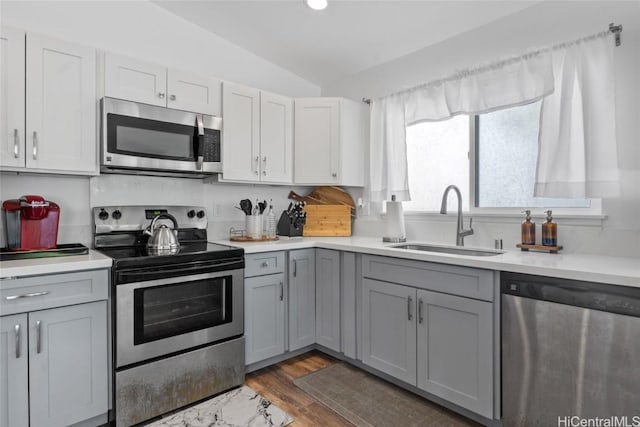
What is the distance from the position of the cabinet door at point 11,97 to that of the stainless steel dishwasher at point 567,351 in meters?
2.57

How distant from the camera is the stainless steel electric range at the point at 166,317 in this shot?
6.07ft

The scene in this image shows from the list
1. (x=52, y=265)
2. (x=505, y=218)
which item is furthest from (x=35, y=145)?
(x=505, y=218)

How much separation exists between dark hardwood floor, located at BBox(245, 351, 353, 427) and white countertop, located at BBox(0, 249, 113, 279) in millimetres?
1207

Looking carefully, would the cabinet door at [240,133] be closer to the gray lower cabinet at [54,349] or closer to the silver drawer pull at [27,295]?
the gray lower cabinet at [54,349]

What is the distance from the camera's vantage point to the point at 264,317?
8.08 feet

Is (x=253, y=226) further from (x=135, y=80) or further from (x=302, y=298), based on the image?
(x=135, y=80)

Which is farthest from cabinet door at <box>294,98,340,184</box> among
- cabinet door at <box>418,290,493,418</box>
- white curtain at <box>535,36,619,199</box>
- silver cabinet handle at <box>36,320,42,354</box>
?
silver cabinet handle at <box>36,320,42,354</box>

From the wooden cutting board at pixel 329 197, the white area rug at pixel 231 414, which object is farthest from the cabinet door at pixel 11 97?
the wooden cutting board at pixel 329 197

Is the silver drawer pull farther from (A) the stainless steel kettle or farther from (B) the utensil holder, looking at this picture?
(B) the utensil holder

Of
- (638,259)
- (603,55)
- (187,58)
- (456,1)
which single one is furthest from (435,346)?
(187,58)

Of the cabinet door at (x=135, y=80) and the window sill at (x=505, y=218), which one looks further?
the cabinet door at (x=135, y=80)

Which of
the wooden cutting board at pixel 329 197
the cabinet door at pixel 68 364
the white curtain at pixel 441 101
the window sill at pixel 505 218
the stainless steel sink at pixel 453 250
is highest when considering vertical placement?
the white curtain at pixel 441 101

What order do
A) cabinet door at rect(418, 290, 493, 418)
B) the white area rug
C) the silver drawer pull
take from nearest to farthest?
the silver drawer pull, cabinet door at rect(418, 290, 493, 418), the white area rug

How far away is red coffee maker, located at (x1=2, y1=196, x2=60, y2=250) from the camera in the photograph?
196 cm
